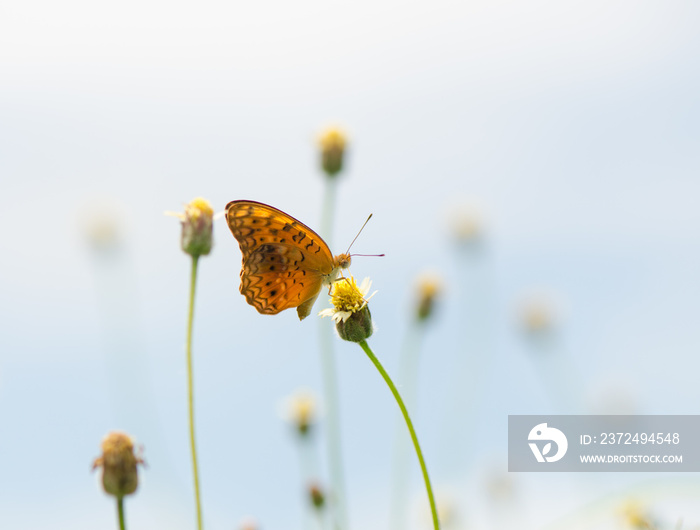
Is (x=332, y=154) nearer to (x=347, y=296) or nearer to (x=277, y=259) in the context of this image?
(x=277, y=259)

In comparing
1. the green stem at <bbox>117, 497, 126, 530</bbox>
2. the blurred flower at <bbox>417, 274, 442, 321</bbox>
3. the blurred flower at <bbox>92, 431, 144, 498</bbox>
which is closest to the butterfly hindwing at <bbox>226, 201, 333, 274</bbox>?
the blurred flower at <bbox>92, 431, 144, 498</bbox>

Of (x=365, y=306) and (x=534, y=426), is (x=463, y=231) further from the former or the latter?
(x=365, y=306)

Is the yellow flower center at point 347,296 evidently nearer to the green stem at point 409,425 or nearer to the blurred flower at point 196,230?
the green stem at point 409,425

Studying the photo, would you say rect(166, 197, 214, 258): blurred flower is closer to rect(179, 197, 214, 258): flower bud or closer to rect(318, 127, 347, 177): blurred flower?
rect(179, 197, 214, 258): flower bud

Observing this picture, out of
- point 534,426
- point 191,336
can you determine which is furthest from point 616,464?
point 191,336

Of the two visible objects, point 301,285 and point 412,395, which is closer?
point 301,285
